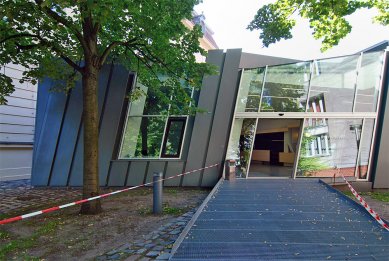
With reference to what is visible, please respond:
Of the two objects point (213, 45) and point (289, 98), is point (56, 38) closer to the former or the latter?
point (289, 98)

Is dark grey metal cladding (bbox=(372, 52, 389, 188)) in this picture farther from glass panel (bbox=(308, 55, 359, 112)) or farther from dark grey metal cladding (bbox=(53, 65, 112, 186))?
dark grey metal cladding (bbox=(53, 65, 112, 186))

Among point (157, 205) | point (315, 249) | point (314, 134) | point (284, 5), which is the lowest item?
point (157, 205)

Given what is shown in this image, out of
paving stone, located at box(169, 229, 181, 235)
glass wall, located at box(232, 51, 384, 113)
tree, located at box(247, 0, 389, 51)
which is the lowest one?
paving stone, located at box(169, 229, 181, 235)

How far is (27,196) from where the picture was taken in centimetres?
1079

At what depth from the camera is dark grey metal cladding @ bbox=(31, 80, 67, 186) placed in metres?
13.2

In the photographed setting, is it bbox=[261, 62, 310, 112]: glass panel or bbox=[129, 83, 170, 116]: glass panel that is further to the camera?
bbox=[129, 83, 170, 116]: glass panel

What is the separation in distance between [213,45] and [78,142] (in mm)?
33151

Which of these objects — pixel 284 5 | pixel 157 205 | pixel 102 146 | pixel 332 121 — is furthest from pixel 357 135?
pixel 102 146

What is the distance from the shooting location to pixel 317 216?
19.6 ft

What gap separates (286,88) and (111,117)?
26.1 feet

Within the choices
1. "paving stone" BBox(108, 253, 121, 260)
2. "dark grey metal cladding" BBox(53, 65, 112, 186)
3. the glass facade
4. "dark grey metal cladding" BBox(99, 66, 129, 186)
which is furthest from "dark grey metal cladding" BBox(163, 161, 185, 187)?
"paving stone" BBox(108, 253, 121, 260)

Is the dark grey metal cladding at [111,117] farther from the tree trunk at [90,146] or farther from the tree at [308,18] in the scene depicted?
the tree at [308,18]

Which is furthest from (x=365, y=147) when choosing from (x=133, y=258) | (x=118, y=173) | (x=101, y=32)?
(x=133, y=258)

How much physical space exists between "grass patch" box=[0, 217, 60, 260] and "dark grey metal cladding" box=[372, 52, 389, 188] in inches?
478
